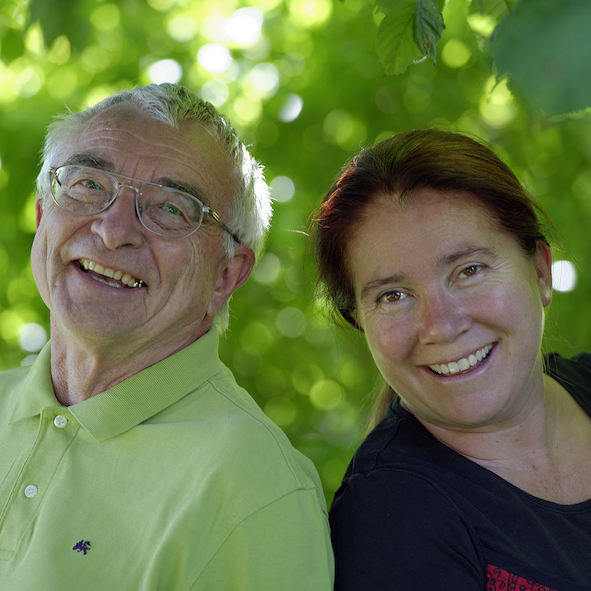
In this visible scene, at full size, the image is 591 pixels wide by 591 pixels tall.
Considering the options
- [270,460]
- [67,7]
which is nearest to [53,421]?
[270,460]

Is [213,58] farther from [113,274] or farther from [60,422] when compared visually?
[60,422]

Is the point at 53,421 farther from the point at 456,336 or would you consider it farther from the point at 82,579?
the point at 456,336

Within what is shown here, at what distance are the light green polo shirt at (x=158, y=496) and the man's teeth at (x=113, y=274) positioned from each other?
0.24 meters

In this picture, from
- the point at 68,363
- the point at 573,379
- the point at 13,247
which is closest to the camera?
the point at 68,363

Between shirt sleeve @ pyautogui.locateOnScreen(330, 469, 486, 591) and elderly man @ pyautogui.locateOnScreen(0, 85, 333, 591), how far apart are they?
0.28 feet

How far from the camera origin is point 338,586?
1.57 metres

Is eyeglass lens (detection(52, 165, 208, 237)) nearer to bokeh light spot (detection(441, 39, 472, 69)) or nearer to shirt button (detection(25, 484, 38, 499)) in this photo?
shirt button (detection(25, 484, 38, 499))

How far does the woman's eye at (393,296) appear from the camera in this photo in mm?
1770

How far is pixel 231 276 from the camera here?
7.11 feet

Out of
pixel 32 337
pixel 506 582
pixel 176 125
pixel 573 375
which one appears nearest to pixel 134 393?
pixel 176 125

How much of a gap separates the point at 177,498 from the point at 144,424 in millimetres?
263

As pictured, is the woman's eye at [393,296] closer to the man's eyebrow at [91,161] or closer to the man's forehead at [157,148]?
the man's forehead at [157,148]

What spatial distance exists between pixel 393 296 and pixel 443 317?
16cm

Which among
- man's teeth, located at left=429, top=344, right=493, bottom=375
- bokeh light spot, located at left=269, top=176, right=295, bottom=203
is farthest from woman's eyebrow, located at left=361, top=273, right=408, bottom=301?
bokeh light spot, located at left=269, top=176, right=295, bottom=203
